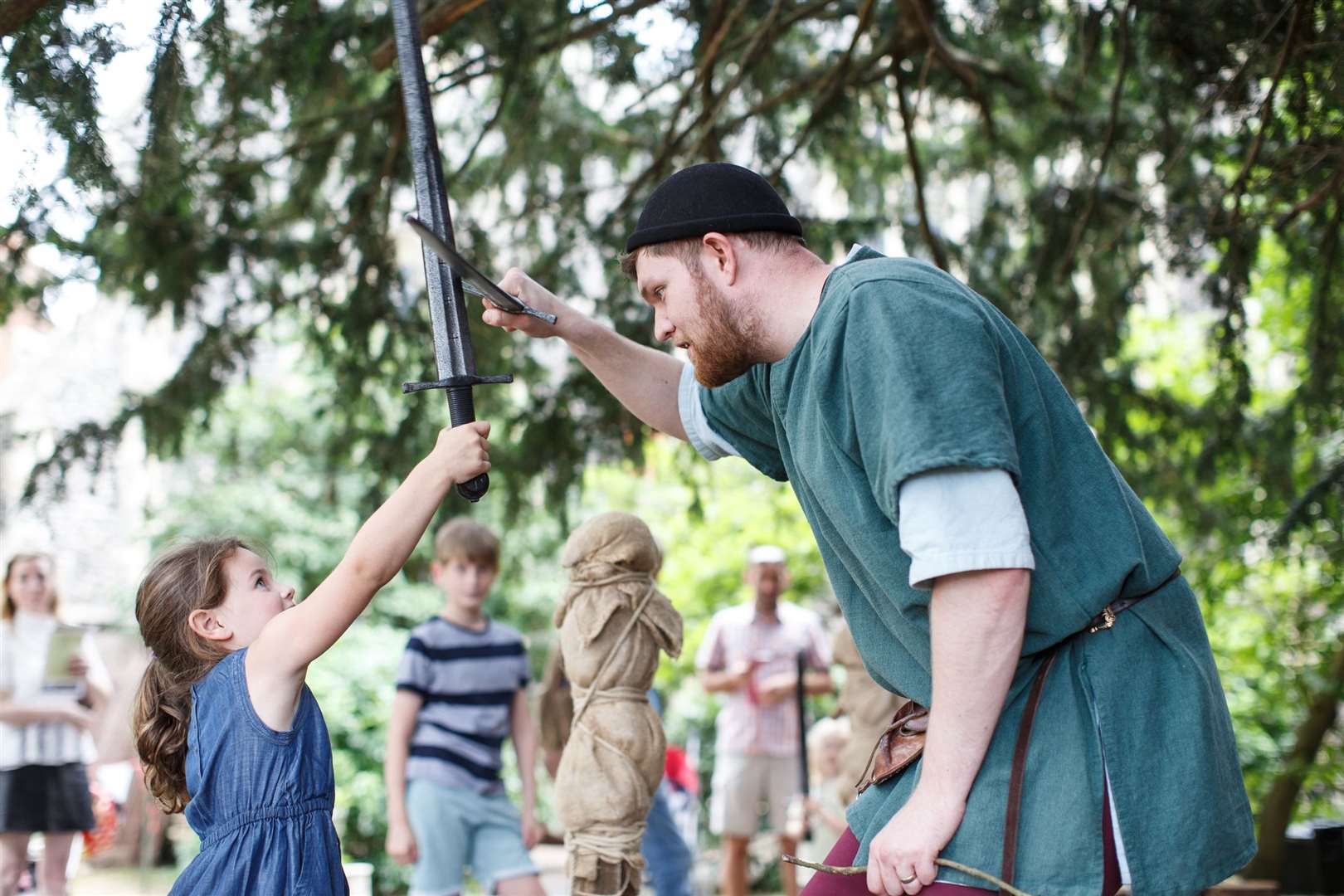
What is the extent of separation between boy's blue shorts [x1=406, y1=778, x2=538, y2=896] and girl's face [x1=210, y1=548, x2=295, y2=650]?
7.17 ft

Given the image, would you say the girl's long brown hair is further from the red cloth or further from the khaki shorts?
the khaki shorts

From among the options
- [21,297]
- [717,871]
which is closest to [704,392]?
[21,297]

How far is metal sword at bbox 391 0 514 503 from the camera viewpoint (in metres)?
1.96

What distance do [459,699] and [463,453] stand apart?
2780 millimetres

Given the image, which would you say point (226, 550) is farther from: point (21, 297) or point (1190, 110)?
point (1190, 110)

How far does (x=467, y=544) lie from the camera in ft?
15.1

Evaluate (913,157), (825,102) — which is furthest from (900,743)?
(825,102)

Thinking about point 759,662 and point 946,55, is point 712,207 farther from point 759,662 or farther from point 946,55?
point 759,662

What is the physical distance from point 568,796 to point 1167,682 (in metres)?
1.43

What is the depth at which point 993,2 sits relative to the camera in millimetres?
5406

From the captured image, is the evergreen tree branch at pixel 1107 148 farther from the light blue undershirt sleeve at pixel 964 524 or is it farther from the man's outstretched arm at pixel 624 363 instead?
the light blue undershirt sleeve at pixel 964 524

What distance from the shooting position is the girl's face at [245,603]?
2.33 meters

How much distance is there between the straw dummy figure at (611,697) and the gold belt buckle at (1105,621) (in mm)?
1290

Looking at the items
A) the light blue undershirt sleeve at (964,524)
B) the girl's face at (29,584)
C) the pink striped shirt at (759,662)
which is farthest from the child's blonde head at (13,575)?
the light blue undershirt sleeve at (964,524)
